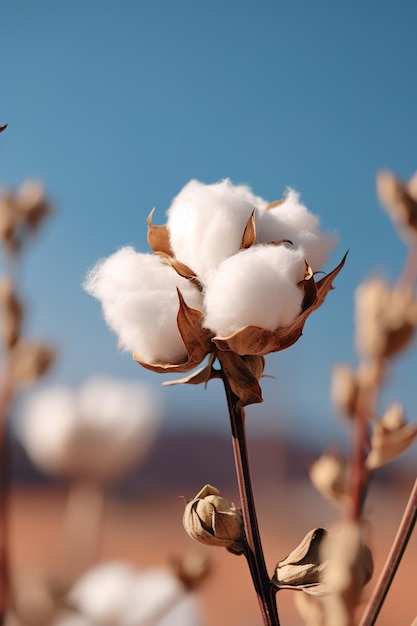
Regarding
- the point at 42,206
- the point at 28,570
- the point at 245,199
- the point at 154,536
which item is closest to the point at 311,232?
the point at 245,199

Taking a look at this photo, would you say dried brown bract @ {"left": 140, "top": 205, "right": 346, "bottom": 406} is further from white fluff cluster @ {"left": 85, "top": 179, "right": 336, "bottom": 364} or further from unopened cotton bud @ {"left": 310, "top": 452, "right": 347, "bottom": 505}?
unopened cotton bud @ {"left": 310, "top": 452, "right": 347, "bottom": 505}

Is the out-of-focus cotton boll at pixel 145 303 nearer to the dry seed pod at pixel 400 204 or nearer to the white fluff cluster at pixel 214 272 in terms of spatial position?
the white fluff cluster at pixel 214 272

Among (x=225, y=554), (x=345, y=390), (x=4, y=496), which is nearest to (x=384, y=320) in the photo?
(x=345, y=390)

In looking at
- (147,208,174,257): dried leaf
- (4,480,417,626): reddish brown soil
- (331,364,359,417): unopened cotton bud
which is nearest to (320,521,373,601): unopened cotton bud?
(331,364,359,417): unopened cotton bud

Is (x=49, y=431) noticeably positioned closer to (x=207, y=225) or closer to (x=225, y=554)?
(x=207, y=225)

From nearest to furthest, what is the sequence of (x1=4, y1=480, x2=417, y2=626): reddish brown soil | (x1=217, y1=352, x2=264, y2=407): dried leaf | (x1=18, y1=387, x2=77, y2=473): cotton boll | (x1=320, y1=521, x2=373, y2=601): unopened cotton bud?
(x1=320, y1=521, x2=373, y2=601): unopened cotton bud → (x1=18, y1=387, x2=77, y2=473): cotton boll → (x1=217, y1=352, x2=264, y2=407): dried leaf → (x1=4, y1=480, x2=417, y2=626): reddish brown soil

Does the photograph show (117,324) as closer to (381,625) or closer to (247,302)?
(247,302)
